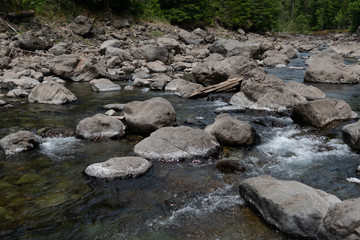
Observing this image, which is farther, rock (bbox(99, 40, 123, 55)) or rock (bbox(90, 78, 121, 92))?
rock (bbox(99, 40, 123, 55))

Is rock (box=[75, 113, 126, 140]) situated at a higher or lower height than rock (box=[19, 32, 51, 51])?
lower

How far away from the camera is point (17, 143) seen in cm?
707

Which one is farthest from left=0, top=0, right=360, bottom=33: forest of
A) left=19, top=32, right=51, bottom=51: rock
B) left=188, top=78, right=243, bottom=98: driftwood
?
left=188, top=78, right=243, bottom=98: driftwood

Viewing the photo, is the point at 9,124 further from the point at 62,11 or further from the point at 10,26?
the point at 62,11

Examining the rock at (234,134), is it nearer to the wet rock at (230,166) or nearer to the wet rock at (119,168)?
the wet rock at (230,166)

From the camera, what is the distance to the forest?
29.1 meters

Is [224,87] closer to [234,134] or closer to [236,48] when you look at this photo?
[234,134]

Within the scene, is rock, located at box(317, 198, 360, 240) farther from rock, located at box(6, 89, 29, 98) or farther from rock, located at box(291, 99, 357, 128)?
rock, located at box(6, 89, 29, 98)

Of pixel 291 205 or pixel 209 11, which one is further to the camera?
pixel 209 11

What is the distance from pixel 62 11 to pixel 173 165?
27.1m

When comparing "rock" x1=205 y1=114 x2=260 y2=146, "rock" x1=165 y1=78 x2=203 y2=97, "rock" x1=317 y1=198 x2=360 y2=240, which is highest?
"rock" x1=317 y1=198 x2=360 y2=240

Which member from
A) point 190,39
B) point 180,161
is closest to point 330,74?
point 180,161

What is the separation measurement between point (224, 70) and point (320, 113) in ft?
19.3

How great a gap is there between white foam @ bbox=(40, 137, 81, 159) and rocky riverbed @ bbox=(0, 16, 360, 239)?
24 millimetres
